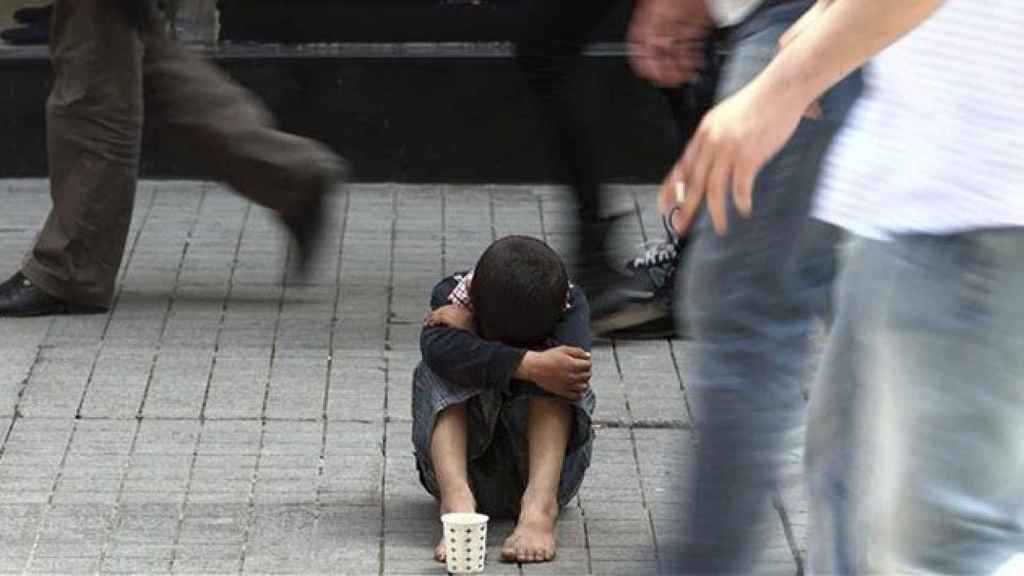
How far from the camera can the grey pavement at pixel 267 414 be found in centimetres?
522

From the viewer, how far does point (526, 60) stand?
21.3 feet

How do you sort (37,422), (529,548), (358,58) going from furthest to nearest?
1. (358,58)
2. (37,422)
3. (529,548)

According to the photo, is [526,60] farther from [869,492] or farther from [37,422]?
[869,492]

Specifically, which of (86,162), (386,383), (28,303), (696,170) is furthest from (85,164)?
(696,170)

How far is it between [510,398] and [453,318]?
21 cm

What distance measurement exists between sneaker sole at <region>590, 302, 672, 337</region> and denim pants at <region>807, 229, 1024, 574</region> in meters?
3.48

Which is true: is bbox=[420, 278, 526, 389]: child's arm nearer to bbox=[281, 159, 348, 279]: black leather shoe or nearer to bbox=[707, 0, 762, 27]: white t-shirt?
bbox=[281, 159, 348, 279]: black leather shoe

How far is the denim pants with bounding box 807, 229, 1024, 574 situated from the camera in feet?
9.84

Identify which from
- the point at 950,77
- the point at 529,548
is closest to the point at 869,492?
the point at 950,77

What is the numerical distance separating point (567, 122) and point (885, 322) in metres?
3.47

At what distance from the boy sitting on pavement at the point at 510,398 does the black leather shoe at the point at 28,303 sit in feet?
6.22

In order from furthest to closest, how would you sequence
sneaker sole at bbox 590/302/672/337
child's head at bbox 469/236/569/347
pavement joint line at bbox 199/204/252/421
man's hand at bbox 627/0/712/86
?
sneaker sole at bbox 590/302/672/337
pavement joint line at bbox 199/204/252/421
child's head at bbox 469/236/569/347
man's hand at bbox 627/0/712/86

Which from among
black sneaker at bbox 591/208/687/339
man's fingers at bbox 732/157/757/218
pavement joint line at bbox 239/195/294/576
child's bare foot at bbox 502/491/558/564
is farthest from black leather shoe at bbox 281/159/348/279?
man's fingers at bbox 732/157/757/218

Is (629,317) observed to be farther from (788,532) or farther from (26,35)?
(26,35)
